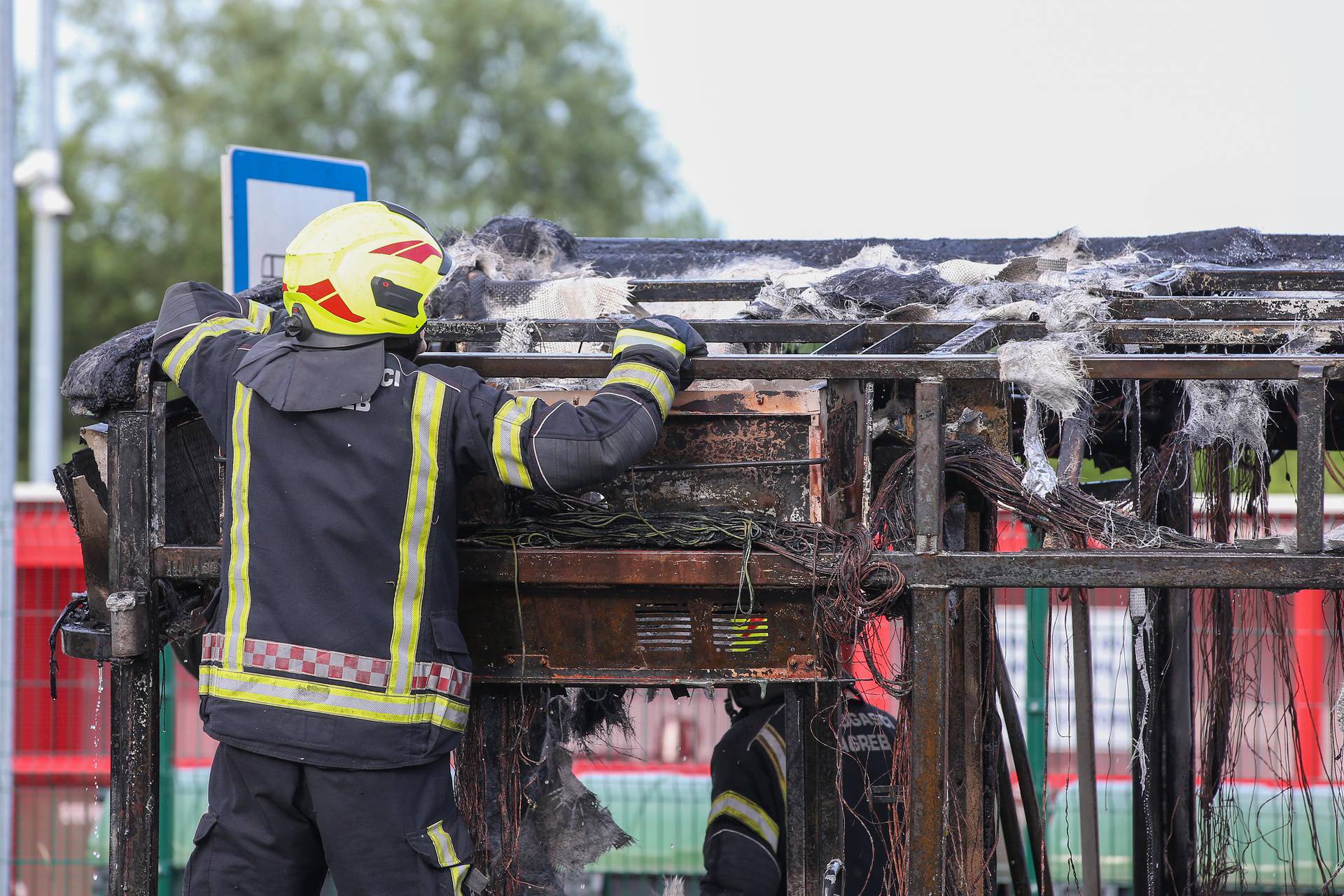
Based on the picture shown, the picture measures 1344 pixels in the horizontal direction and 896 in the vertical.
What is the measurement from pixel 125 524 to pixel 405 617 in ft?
2.29

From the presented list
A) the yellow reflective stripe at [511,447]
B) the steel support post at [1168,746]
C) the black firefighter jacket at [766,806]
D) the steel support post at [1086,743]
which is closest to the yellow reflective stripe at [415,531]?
the yellow reflective stripe at [511,447]

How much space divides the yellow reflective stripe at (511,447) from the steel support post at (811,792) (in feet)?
2.54

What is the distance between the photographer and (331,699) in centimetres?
269

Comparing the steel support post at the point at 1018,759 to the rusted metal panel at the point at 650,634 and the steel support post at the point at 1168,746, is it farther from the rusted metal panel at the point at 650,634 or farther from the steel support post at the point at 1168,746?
the rusted metal panel at the point at 650,634

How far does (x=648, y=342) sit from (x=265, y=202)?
2.30m

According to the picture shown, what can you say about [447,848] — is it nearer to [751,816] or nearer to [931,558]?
[931,558]

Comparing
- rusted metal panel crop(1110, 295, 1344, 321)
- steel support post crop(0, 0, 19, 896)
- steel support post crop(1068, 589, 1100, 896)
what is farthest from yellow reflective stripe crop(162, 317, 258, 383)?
steel support post crop(0, 0, 19, 896)

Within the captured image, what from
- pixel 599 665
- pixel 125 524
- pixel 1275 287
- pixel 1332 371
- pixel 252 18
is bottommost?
pixel 599 665

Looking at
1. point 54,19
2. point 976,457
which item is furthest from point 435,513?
point 54,19

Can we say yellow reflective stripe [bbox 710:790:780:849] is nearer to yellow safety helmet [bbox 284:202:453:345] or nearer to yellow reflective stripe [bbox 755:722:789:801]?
yellow reflective stripe [bbox 755:722:789:801]

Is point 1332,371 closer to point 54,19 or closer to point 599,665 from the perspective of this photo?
point 599,665

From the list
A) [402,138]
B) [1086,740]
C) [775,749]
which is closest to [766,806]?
[775,749]

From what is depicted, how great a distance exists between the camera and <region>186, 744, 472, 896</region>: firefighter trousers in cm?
270

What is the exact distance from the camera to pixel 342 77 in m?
21.9
